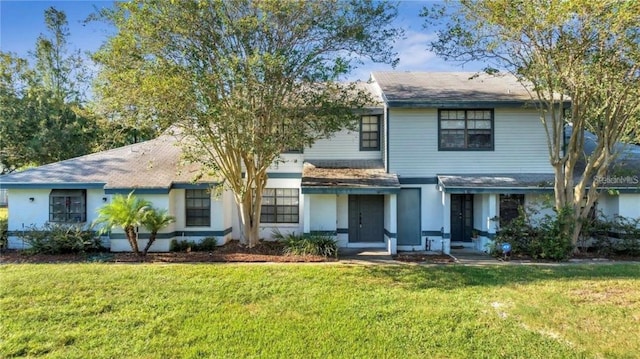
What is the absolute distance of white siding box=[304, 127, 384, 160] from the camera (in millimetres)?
15094

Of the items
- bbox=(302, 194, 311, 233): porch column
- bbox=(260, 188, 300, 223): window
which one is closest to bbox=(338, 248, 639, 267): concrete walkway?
bbox=(302, 194, 311, 233): porch column

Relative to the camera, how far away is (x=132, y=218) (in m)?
11.7

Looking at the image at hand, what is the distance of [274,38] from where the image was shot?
1087 centimetres

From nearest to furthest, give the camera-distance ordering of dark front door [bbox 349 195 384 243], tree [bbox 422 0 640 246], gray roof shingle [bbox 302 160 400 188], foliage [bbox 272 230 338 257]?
tree [bbox 422 0 640 246], foliage [bbox 272 230 338 257], gray roof shingle [bbox 302 160 400 188], dark front door [bbox 349 195 384 243]

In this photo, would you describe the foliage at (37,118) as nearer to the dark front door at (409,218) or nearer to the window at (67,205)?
the window at (67,205)

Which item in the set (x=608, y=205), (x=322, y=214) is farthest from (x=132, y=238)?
(x=608, y=205)

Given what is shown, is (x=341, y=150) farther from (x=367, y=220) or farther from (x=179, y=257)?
(x=179, y=257)

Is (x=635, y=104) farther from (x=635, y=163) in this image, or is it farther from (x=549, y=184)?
(x=635, y=163)

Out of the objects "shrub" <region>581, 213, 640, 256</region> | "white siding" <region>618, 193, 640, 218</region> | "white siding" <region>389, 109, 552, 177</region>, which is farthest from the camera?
"white siding" <region>389, 109, 552, 177</region>

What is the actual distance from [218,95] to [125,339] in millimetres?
7033

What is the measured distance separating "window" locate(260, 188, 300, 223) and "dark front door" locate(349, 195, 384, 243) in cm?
224

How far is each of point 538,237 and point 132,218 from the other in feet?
→ 42.0

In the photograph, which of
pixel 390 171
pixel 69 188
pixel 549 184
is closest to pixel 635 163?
pixel 549 184

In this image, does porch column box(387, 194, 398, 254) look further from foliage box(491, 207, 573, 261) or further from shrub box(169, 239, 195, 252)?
shrub box(169, 239, 195, 252)
